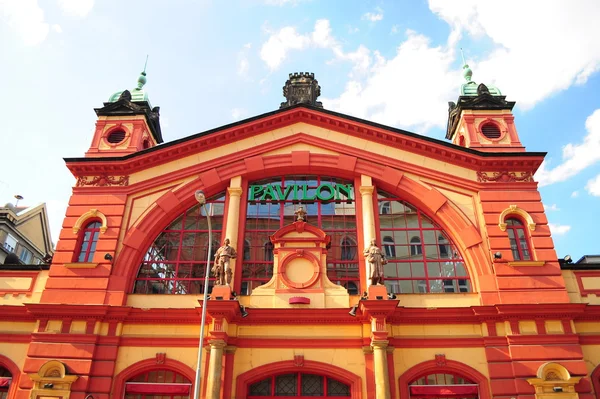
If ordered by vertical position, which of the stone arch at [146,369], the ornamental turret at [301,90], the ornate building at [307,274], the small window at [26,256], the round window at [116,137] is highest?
the ornamental turret at [301,90]

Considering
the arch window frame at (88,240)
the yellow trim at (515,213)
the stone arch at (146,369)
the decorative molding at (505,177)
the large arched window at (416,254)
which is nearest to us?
the stone arch at (146,369)

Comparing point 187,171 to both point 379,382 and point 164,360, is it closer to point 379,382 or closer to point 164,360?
point 164,360

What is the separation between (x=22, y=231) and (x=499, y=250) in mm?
44492

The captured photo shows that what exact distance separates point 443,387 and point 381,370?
10.7 feet

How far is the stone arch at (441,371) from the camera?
21.5 m

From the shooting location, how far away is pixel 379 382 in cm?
2066

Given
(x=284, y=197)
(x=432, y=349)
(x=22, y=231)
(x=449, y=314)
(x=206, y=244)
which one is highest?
(x=22, y=231)

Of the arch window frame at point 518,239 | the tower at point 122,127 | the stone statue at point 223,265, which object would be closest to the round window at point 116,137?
the tower at point 122,127

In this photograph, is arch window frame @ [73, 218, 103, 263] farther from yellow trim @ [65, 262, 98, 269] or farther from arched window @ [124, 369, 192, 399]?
arched window @ [124, 369, 192, 399]

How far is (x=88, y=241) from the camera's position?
2600 cm

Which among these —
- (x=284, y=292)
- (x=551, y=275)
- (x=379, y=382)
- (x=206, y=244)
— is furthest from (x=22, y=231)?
(x=551, y=275)

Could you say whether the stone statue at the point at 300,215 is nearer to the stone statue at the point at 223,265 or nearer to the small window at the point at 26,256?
the stone statue at the point at 223,265

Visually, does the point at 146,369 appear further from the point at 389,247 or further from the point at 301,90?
the point at 301,90

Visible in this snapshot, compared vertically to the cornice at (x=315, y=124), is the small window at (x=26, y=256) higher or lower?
higher
